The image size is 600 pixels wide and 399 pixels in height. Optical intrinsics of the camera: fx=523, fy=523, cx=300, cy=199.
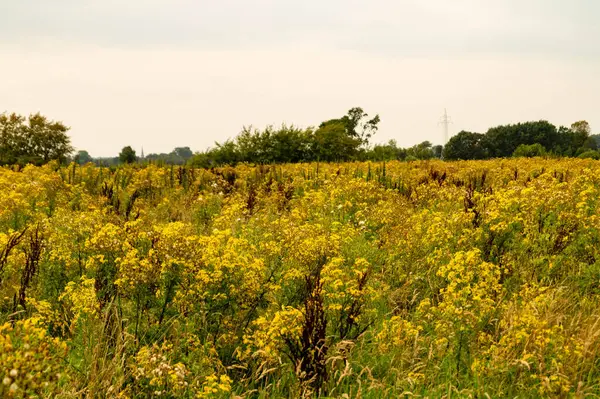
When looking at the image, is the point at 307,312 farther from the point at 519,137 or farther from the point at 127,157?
the point at 519,137

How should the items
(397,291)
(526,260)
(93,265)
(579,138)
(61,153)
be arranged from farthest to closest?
(579,138)
(61,153)
(526,260)
(397,291)
(93,265)

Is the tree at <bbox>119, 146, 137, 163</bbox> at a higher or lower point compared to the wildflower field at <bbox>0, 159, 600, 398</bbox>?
higher

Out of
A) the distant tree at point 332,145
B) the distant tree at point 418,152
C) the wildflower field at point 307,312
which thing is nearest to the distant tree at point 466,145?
the distant tree at point 418,152

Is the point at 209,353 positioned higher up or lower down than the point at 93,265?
lower down

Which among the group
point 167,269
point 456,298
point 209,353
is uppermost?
point 167,269

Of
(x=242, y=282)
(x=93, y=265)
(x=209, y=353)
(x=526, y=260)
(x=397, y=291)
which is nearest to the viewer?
(x=209, y=353)

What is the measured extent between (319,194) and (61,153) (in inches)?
1624

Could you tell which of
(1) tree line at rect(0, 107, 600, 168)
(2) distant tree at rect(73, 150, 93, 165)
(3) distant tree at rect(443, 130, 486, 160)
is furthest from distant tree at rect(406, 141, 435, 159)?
(3) distant tree at rect(443, 130, 486, 160)

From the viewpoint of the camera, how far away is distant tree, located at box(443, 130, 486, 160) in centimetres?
8769

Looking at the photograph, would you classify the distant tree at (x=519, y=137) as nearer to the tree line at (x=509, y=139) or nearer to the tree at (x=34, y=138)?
the tree line at (x=509, y=139)

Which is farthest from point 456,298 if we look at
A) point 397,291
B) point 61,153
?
point 61,153

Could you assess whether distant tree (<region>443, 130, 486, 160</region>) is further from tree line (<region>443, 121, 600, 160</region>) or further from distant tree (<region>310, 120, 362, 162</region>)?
distant tree (<region>310, 120, 362, 162</region>)

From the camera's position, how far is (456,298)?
4.24m

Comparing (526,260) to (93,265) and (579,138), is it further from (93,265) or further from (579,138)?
(579,138)
